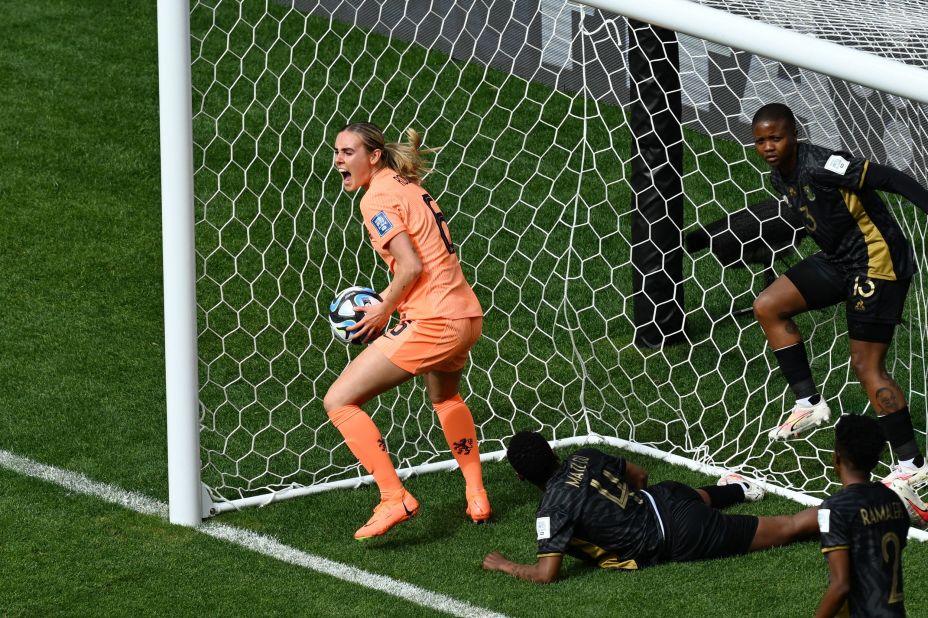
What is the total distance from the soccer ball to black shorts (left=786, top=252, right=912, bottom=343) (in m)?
1.94

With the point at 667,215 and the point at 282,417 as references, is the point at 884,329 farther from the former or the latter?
the point at 282,417

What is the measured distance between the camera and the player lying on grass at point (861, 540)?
4.20 metres

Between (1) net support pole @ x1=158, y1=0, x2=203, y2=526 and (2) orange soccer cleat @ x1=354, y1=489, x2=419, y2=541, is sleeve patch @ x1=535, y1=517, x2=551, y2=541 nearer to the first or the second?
(2) orange soccer cleat @ x1=354, y1=489, x2=419, y2=541

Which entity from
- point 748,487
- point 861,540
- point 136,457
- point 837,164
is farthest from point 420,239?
point 861,540

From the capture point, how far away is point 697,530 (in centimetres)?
552

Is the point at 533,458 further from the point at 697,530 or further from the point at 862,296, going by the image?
the point at 862,296

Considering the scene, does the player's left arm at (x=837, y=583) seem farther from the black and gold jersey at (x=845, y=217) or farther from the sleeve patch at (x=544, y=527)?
the black and gold jersey at (x=845, y=217)

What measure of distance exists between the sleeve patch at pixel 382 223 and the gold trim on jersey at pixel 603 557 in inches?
55.0

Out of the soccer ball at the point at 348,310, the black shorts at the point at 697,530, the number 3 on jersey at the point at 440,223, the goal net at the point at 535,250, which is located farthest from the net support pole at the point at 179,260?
the black shorts at the point at 697,530

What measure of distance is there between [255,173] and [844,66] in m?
5.84

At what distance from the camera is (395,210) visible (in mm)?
5551

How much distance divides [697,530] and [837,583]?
53.2 inches

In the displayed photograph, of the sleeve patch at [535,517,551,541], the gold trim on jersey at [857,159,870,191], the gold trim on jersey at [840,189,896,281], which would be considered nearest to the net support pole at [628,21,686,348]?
the gold trim on jersey at [840,189,896,281]

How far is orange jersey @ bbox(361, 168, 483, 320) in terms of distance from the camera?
5555mm
